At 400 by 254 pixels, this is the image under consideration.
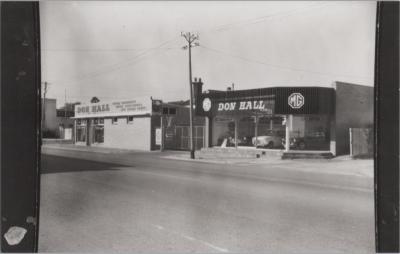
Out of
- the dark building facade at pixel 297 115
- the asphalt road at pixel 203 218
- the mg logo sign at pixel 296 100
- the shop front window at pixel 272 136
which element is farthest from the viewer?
the shop front window at pixel 272 136

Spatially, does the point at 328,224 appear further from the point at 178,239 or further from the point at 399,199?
the point at 399,199

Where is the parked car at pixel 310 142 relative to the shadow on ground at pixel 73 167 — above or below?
above

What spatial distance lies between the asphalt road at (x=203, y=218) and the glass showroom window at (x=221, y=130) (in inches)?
758

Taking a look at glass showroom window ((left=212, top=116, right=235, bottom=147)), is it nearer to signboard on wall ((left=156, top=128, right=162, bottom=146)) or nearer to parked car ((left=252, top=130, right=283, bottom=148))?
parked car ((left=252, top=130, right=283, bottom=148))

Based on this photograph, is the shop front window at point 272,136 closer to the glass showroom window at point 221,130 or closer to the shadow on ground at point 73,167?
the glass showroom window at point 221,130

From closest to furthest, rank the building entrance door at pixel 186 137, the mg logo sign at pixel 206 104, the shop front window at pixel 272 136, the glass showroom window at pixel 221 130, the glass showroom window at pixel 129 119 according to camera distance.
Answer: the shop front window at pixel 272 136 → the mg logo sign at pixel 206 104 → the glass showroom window at pixel 221 130 → the building entrance door at pixel 186 137 → the glass showroom window at pixel 129 119

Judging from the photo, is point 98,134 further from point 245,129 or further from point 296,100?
point 296,100

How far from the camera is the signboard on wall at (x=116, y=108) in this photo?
3381 cm

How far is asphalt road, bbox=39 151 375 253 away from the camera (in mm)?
4793

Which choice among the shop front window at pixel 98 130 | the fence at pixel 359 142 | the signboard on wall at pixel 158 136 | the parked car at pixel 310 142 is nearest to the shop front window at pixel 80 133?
the shop front window at pixel 98 130

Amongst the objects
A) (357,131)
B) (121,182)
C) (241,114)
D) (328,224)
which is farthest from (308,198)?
(241,114)

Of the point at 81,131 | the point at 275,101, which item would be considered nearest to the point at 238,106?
the point at 275,101

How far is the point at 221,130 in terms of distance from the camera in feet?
97.9

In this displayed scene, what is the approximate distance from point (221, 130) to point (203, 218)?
2369cm
